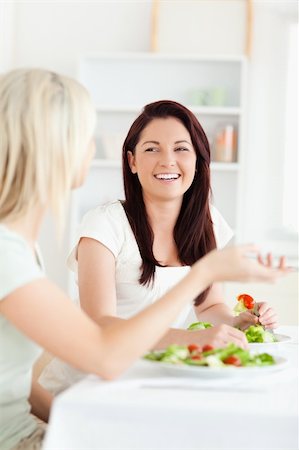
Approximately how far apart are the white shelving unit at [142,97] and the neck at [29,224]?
3452mm

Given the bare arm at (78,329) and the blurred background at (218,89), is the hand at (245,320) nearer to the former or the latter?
the bare arm at (78,329)

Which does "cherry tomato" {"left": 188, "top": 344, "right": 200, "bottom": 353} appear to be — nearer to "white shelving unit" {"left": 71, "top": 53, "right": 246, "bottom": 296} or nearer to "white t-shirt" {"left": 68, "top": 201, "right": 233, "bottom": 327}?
"white t-shirt" {"left": 68, "top": 201, "right": 233, "bottom": 327}

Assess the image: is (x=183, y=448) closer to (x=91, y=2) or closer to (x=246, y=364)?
(x=246, y=364)

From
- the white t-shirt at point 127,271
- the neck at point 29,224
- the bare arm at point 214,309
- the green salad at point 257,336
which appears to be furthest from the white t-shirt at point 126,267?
the neck at point 29,224

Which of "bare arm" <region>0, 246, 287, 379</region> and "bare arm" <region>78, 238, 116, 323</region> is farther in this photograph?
"bare arm" <region>78, 238, 116, 323</region>

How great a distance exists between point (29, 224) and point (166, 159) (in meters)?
0.86

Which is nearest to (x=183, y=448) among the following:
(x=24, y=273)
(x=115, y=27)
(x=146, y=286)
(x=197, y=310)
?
(x=24, y=273)

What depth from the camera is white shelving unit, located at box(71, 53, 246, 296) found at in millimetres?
4824

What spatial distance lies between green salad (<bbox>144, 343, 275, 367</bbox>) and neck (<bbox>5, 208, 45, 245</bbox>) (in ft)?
0.95

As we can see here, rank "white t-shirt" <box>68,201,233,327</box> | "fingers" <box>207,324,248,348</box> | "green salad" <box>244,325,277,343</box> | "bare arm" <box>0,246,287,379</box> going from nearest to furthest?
"bare arm" <box>0,246,287,379</box> → "fingers" <box>207,324,248,348</box> → "green salad" <box>244,325,277,343</box> → "white t-shirt" <box>68,201,233,327</box>

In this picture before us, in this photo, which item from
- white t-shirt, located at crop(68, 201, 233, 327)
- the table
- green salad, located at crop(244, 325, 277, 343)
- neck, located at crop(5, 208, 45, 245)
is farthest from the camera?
white t-shirt, located at crop(68, 201, 233, 327)

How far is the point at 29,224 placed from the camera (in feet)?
4.36

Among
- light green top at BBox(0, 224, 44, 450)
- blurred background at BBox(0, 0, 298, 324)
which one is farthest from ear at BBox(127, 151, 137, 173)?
blurred background at BBox(0, 0, 298, 324)

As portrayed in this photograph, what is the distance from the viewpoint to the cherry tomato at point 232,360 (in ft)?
4.27
